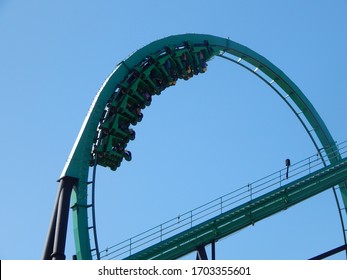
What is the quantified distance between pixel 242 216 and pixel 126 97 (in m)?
4.95

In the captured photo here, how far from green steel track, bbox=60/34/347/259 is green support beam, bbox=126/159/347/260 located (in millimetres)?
907

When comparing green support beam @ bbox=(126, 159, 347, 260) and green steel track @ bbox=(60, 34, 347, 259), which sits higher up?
green steel track @ bbox=(60, 34, 347, 259)

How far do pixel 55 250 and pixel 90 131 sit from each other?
3.71m

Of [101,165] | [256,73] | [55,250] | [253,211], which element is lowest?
[55,250]

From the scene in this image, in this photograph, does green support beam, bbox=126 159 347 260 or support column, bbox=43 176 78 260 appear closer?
support column, bbox=43 176 78 260

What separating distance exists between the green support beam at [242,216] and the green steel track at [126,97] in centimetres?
91

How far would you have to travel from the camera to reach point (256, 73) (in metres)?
26.1

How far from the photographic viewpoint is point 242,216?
64.5 feet

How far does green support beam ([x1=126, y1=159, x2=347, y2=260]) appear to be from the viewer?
19.5 meters

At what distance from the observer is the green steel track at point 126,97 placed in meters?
19.5
